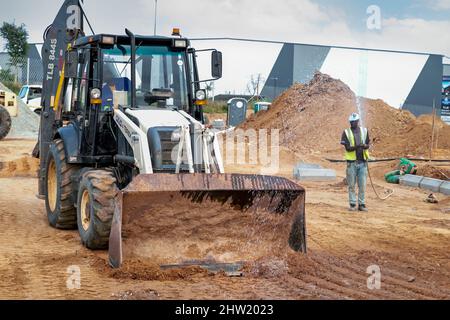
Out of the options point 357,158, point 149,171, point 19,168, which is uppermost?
point 149,171

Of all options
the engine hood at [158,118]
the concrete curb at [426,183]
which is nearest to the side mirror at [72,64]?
the engine hood at [158,118]

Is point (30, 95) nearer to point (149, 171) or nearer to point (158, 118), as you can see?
point (158, 118)

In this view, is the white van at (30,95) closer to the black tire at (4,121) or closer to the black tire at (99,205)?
the black tire at (4,121)

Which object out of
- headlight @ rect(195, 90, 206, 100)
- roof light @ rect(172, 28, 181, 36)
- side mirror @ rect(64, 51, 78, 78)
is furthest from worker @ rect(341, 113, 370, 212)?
side mirror @ rect(64, 51, 78, 78)

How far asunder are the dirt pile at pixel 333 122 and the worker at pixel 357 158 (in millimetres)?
11014

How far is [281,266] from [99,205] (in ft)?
7.45

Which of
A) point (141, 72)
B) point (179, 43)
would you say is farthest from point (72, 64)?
point (179, 43)

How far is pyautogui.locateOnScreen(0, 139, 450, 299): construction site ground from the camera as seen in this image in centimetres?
623

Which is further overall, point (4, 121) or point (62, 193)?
point (4, 121)

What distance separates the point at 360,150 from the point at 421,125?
13.6 m

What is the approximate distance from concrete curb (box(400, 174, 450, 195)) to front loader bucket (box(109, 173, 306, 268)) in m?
9.87

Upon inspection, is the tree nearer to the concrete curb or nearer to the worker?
the concrete curb

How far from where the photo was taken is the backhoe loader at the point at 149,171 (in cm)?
700

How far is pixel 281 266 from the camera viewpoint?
23.1 ft
